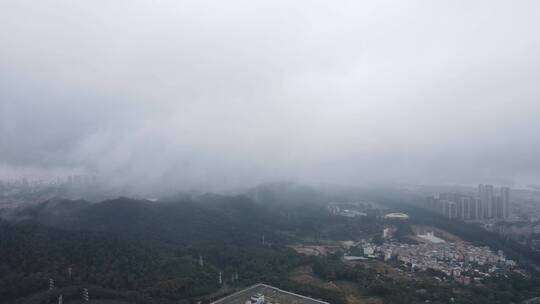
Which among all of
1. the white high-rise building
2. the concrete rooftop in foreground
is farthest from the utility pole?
the white high-rise building

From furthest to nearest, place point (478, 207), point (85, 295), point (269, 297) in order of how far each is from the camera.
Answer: point (478, 207) → point (269, 297) → point (85, 295)

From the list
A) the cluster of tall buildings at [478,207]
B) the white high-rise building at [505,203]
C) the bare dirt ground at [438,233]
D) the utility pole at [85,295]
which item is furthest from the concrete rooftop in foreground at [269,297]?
the white high-rise building at [505,203]

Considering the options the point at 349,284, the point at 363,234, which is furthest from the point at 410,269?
the point at 363,234

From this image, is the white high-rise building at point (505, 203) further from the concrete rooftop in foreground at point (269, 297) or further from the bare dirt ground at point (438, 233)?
the concrete rooftop in foreground at point (269, 297)

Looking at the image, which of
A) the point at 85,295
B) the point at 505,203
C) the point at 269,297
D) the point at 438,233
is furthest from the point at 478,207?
the point at 85,295

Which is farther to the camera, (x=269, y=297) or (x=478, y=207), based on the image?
(x=478, y=207)

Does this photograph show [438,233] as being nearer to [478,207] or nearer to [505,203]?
[478,207]

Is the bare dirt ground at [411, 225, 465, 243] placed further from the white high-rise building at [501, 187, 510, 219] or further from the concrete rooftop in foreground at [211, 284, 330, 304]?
the concrete rooftop in foreground at [211, 284, 330, 304]

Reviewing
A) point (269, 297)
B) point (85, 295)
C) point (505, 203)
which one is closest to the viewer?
point (85, 295)
